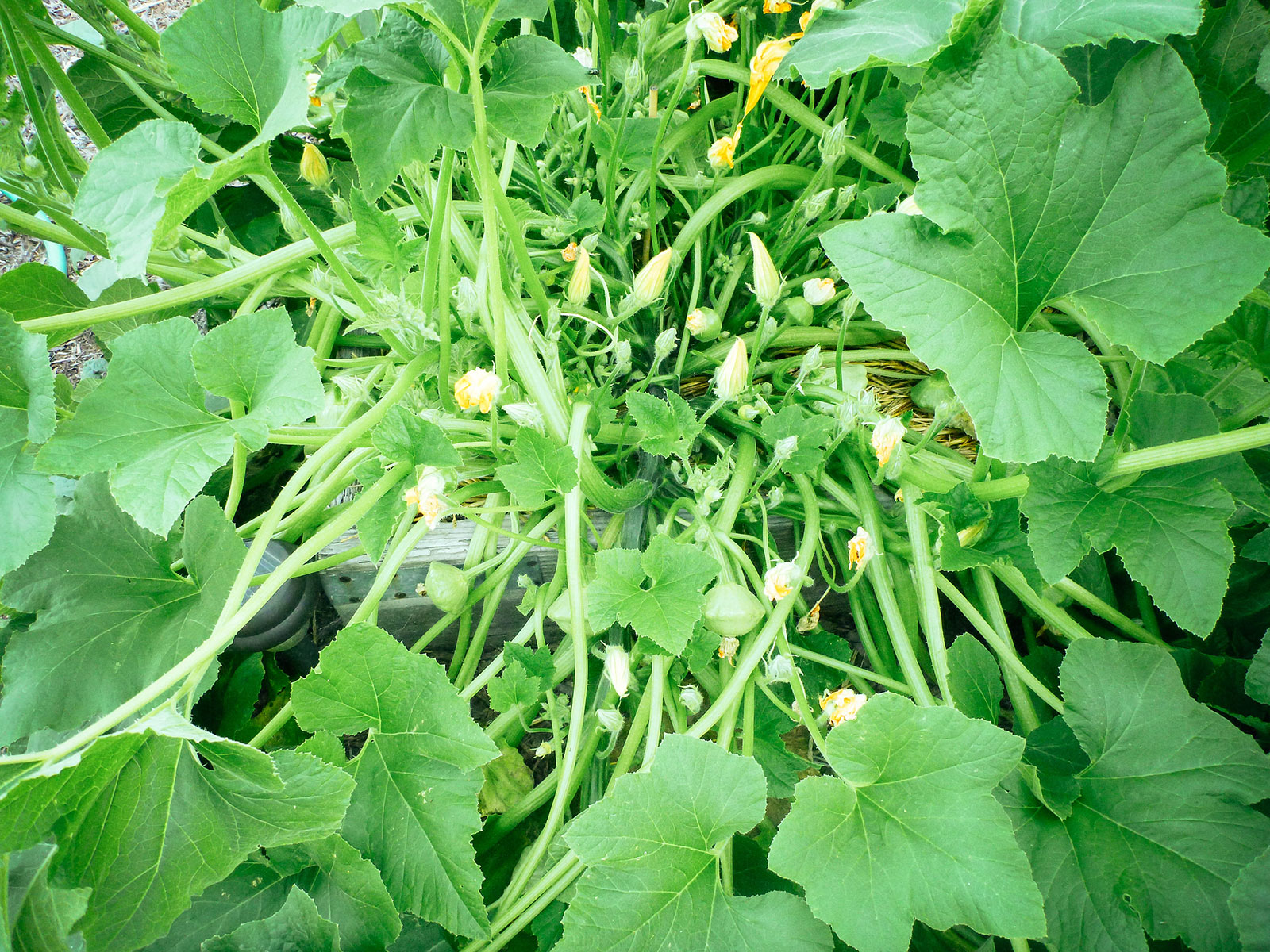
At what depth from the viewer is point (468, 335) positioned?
1130 mm

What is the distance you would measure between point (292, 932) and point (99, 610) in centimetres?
53

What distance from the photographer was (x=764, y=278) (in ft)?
3.52

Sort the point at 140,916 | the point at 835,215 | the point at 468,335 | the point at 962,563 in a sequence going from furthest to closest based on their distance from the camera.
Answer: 1. the point at 835,215
2. the point at 468,335
3. the point at 962,563
4. the point at 140,916

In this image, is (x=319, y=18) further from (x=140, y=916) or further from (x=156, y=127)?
(x=140, y=916)

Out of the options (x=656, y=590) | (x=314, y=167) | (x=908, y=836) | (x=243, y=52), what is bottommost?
(x=908, y=836)

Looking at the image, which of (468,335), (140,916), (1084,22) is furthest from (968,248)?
(140,916)

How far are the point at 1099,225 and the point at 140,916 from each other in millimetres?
1329

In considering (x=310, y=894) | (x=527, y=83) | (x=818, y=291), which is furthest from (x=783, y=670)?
(x=527, y=83)

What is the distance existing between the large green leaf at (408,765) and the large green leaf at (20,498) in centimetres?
34

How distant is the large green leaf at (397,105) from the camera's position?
32.0 inches

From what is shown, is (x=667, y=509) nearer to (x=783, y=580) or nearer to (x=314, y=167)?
(x=783, y=580)

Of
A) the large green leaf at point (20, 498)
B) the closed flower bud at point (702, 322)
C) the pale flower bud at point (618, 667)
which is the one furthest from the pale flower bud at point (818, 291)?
the large green leaf at point (20, 498)

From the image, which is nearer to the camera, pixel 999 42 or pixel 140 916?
pixel 999 42

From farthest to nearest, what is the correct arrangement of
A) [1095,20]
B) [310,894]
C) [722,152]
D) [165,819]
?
[722,152] < [310,894] < [165,819] < [1095,20]
